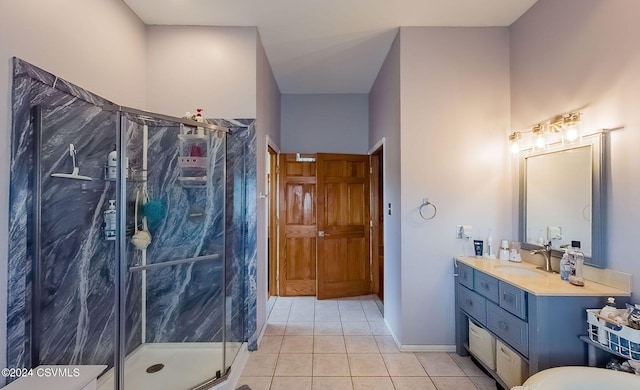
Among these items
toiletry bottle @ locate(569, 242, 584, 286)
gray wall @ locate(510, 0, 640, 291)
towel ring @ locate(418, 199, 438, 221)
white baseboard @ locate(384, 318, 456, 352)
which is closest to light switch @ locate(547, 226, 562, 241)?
toiletry bottle @ locate(569, 242, 584, 286)

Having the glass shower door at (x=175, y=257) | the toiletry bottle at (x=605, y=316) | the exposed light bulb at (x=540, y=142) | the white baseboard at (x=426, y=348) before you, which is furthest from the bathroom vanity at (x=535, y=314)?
the glass shower door at (x=175, y=257)

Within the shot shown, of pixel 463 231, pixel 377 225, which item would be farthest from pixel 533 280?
pixel 377 225

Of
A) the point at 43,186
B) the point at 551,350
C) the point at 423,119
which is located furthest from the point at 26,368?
Answer: the point at 423,119

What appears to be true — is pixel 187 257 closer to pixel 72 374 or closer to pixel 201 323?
pixel 201 323

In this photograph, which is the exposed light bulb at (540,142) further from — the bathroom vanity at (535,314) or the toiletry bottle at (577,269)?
the bathroom vanity at (535,314)

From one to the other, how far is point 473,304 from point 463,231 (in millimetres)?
627

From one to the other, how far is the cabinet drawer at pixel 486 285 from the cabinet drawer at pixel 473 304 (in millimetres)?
58

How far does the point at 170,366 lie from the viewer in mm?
2379

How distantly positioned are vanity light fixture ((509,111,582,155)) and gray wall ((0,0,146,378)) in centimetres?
327

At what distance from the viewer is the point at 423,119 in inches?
109

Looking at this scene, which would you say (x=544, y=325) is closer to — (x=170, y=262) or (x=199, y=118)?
(x=170, y=262)

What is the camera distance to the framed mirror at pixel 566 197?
1.90 m

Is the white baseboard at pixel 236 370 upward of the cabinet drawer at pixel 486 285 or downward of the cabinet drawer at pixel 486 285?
downward

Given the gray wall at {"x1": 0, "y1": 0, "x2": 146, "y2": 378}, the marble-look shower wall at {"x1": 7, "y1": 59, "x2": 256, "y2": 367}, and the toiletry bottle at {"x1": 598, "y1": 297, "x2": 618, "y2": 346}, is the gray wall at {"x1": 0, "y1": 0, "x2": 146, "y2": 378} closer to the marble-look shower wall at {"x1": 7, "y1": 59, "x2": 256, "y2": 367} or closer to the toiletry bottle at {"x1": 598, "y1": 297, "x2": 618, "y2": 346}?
the marble-look shower wall at {"x1": 7, "y1": 59, "x2": 256, "y2": 367}
